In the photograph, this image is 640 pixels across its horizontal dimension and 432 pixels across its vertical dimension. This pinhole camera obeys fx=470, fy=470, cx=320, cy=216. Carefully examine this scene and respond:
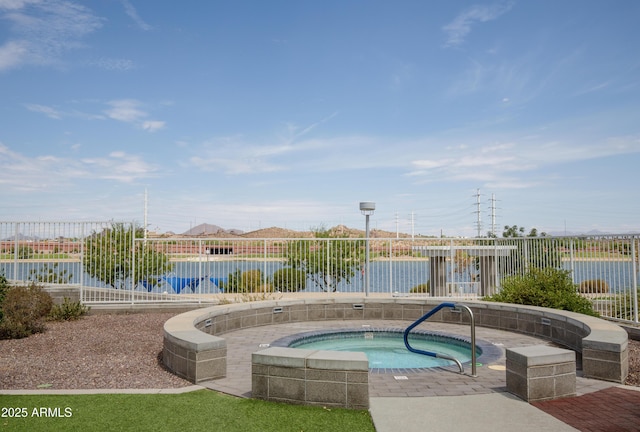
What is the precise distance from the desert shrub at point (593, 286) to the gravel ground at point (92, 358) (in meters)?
2.21

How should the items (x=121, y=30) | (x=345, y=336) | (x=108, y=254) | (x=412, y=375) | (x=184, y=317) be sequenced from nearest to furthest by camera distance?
(x=412, y=375)
(x=184, y=317)
(x=345, y=336)
(x=121, y=30)
(x=108, y=254)

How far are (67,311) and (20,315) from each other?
2284 mm

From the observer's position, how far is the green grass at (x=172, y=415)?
4863mm

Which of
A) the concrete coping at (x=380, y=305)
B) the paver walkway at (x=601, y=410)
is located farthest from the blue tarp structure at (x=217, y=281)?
the paver walkway at (x=601, y=410)

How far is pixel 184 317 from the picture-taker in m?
9.19

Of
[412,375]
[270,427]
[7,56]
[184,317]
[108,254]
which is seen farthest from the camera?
[108,254]

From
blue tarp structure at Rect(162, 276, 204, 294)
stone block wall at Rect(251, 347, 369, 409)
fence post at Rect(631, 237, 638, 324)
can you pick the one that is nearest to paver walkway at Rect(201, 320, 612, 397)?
stone block wall at Rect(251, 347, 369, 409)

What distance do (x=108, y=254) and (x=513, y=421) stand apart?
42.8 feet

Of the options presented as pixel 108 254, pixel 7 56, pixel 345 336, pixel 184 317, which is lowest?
pixel 345 336

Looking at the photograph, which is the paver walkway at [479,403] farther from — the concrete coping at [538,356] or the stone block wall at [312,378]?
the concrete coping at [538,356]

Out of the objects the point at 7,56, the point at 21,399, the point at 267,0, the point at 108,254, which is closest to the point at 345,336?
the point at 21,399

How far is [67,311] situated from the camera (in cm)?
1288

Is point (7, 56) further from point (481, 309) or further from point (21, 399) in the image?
point (481, 309)

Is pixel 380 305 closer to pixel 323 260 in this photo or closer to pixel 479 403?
pixel 323 260
